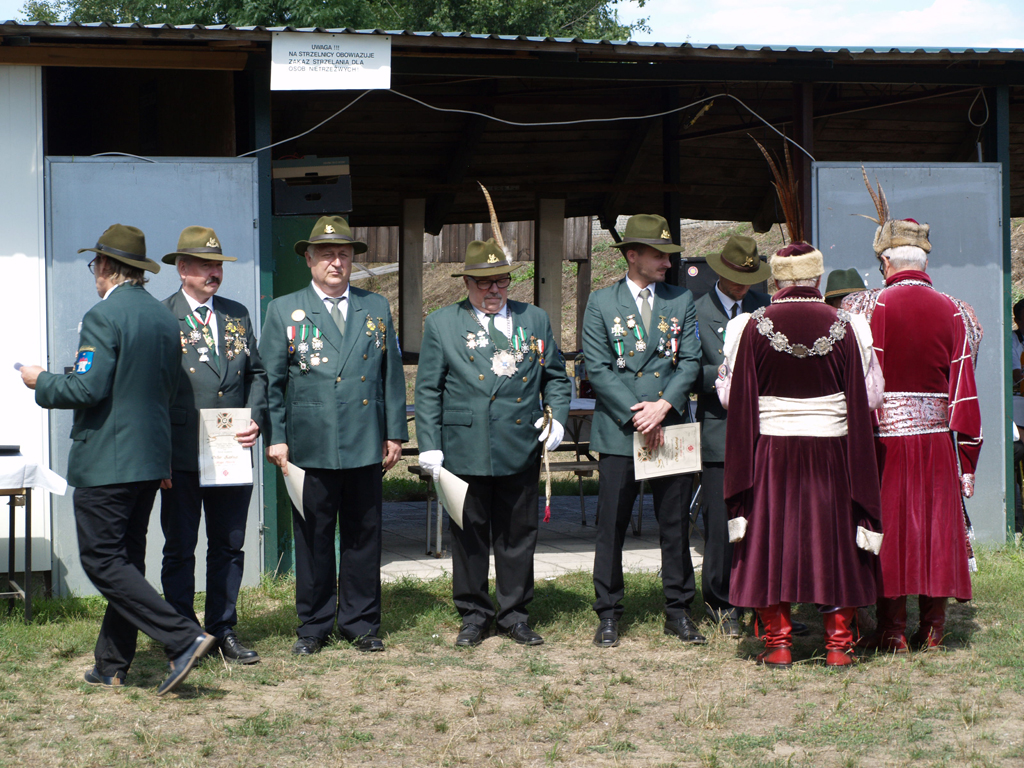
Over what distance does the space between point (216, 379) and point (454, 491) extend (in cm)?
116

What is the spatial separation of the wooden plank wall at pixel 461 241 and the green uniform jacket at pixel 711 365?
25.2 feet

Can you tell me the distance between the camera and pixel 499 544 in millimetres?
5324

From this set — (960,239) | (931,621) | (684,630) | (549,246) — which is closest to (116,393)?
(684,630)

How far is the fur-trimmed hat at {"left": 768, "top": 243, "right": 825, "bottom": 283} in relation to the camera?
473 cm

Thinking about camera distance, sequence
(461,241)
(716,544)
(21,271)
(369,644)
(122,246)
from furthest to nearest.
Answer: (461,241) < (21,271) < (716,544) < (369,644) < (122,246)

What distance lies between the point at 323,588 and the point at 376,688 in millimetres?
726

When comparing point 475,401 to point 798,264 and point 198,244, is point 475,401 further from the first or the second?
point 798,264

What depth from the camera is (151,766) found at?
3646 millimetres

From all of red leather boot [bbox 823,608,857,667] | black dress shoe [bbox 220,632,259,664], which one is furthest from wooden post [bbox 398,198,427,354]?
red leather boot [bbox 823,608,857,667]

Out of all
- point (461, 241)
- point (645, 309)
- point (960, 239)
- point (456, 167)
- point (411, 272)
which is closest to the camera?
point (645, 309)

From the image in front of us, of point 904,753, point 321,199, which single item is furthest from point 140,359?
point 904,753

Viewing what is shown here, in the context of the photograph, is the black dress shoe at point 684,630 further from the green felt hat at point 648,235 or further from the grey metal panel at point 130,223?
the grey metal panel at point 130,223

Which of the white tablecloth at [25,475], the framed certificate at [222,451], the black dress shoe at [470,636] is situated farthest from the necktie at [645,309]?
the white tablecloth at [25,475]

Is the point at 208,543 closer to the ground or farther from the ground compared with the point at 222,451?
closer to the ground
